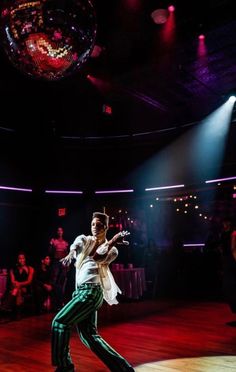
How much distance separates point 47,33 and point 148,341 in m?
4.11

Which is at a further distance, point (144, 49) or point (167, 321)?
point (167, 321)

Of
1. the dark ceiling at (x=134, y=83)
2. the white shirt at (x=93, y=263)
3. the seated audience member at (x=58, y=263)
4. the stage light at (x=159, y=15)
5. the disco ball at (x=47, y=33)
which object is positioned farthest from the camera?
the seated audience member at (x=58, y=263)

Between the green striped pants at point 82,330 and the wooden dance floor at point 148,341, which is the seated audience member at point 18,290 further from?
the green striped pants at point 82,330

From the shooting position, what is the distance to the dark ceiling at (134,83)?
5.67 meters

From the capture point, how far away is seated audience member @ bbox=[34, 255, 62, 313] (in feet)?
26.2

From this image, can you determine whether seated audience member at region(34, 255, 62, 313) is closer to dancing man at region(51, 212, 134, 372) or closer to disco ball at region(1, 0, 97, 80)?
dancing man at region(51, 212, 134, 372)

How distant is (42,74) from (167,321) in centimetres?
516

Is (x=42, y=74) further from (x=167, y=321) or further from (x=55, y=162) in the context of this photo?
(x=55, y=162)

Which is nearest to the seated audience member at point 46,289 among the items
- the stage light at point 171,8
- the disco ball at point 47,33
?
the stage light at point 171,8

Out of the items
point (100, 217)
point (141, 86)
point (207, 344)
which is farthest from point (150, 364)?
point (141, 86)

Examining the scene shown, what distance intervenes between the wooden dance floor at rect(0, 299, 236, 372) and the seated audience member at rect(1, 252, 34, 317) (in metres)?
0.41

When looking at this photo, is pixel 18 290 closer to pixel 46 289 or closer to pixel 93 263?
pixel 46 289

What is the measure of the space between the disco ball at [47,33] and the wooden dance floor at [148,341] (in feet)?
9.54

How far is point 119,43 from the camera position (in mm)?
6148
